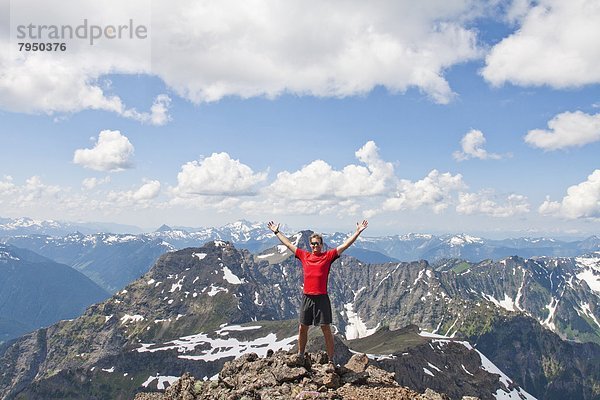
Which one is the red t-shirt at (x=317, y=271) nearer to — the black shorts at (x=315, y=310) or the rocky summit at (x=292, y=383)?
the black shorts at (x=315, y=310)

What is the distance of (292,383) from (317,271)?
582 cm

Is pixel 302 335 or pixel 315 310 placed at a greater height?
pixel 315 310

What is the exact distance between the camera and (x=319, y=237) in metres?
18.8

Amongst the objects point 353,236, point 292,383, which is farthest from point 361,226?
point 292,383

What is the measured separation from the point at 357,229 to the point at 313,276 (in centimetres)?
341

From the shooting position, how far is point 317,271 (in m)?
19.2

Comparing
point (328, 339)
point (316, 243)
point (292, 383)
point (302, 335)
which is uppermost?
point (316, 243)

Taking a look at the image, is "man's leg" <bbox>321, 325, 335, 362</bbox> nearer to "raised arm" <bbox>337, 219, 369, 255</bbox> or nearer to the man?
the man

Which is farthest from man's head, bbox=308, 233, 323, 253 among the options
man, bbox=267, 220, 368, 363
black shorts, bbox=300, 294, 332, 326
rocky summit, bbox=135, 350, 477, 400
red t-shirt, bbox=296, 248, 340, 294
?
rocky summit, bbox=135, 350, 477, 400

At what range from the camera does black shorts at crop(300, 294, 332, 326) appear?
770 inches

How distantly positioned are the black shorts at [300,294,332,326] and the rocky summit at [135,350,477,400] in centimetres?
290

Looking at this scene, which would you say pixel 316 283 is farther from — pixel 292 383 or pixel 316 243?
pixel 292 383

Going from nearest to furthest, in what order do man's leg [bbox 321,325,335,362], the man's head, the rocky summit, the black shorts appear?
the man's head
the rocky summit
the black shorts
man's leg [bbox 321,325,335,362]

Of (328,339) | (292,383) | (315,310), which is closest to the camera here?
(315,310)
